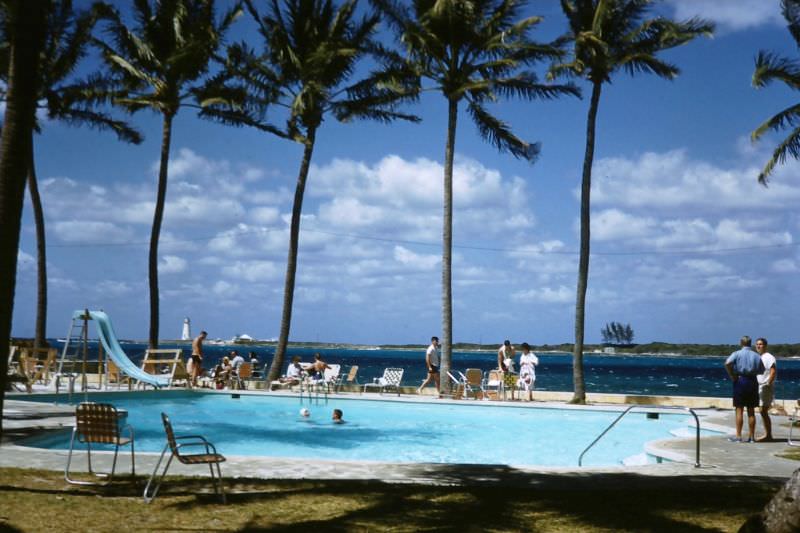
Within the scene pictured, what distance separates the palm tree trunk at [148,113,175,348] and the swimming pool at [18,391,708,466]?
4330 millimetres

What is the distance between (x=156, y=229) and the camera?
25.8m

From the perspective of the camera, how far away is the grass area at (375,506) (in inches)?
265

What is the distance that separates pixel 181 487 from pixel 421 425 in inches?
414

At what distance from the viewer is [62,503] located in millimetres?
7309

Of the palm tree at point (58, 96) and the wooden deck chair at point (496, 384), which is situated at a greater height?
the palm tree at point (58, 96)

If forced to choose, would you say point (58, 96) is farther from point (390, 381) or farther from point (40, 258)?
point (390, 381)

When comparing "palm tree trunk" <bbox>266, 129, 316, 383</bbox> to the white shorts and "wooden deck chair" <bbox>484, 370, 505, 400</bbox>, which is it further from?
the white shorts

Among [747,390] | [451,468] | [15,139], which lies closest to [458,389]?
[747,390]

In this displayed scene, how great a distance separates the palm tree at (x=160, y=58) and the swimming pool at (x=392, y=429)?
6.15 m

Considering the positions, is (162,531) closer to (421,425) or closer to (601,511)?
(601,511)

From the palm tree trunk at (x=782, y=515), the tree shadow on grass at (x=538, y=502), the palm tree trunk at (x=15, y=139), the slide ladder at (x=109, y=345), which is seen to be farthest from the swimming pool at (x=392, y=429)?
the palm tree trunk at (x=782, y=515)

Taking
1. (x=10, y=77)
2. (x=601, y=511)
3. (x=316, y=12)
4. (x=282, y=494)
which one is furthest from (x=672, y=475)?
(x=316, y=12)

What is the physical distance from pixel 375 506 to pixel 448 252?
1538 cm

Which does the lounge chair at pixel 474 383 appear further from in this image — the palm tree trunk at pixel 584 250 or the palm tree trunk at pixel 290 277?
the palm tree trunk at pixel 290 277
